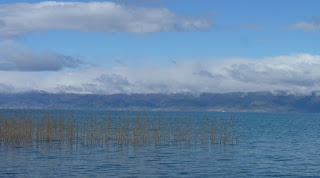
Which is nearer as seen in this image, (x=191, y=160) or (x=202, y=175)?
(x=202, y=175)

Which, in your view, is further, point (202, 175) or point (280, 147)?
point (280, 147)

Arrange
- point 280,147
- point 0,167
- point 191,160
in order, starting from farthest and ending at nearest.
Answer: point 280,147, point 191,160, point 0,167

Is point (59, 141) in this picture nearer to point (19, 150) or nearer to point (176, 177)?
point (19, 150)

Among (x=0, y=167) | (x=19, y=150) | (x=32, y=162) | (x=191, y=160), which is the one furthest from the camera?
(x=19, y=150)

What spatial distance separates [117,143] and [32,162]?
1779 centimetres

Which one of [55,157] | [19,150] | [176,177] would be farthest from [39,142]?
[176,177]

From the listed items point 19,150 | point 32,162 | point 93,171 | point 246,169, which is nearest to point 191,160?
point 246,169

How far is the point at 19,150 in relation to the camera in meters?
54.0

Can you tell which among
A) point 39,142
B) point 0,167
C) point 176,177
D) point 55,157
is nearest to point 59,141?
point 39,142

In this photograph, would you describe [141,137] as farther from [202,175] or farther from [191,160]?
[202,175]

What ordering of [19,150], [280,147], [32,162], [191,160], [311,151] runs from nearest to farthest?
[32,162] < [191,160] < [19,150] < [311,151] < [280,147]

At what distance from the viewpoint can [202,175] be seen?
41.0 metres

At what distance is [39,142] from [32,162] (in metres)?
16.1

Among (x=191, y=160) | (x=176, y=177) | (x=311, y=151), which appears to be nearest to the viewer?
(x=176, y=177)
